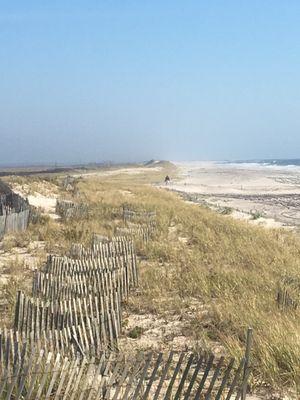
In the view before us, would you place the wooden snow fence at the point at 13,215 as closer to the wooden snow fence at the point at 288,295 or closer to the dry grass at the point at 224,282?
the dry grass at the point at 224,282

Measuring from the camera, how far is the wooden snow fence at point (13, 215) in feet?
43.6

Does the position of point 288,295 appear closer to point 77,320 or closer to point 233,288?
point 233,288

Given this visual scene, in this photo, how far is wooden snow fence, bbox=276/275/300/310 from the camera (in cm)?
696

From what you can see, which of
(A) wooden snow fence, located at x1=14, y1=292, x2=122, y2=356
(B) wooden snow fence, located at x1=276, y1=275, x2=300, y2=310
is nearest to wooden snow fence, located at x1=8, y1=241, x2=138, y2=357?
(A) wooden snow fence, located at x1=14, y1=292, x2=122, y2=356

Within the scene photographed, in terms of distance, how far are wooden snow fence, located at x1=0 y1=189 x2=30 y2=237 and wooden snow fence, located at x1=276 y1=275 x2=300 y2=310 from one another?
8247 mm

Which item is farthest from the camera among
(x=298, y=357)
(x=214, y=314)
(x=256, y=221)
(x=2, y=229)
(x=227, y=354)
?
(x=256, y=221)

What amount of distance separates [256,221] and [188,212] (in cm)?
424

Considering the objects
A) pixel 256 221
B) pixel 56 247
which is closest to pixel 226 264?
pixel 56 247

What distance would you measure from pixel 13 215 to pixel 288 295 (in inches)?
356

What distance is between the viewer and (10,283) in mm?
8070

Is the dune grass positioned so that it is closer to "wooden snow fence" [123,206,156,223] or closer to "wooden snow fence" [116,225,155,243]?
"wooden snow fence" [116,225,155,243]

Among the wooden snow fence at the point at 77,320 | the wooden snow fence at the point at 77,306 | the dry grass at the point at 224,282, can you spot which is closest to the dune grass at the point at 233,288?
the dry grass at the point at 224,282

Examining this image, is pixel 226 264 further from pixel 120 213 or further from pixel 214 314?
pixel 120 213

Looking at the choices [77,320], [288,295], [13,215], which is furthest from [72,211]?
[77,320]
